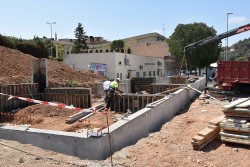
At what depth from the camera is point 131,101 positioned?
13.8 metres

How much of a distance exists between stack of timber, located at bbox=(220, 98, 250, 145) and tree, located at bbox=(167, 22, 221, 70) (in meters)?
32.1

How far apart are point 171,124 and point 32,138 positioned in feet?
16.4

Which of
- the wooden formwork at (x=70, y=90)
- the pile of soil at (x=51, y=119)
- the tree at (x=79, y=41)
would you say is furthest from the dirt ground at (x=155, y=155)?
the tree at (x=79, y=41)

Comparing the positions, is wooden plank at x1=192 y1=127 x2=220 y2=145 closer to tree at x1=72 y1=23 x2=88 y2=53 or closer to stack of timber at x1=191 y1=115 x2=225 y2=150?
stack of timber at x1=191 y1=115 x2=225 y2=150

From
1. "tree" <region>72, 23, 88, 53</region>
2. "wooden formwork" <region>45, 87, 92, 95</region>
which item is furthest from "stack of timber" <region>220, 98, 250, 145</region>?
"tree" <region>72, 23, 88, 53</region>

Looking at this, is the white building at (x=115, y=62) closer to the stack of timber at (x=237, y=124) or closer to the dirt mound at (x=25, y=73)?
the dirt mound at (x=25, y=73)

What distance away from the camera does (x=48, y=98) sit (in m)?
15.9

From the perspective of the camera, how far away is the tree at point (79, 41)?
181 feet

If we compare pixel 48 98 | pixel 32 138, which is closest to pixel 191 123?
pixel 32 138

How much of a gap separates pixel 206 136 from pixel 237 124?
82 centimetres

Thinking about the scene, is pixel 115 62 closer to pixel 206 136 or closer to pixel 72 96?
pixel 72 96

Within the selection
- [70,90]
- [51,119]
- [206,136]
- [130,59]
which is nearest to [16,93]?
[70,90]

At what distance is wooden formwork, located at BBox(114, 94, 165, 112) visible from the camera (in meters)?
13.3

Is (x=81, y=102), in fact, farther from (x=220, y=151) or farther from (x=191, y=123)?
(x=220, y=151)
